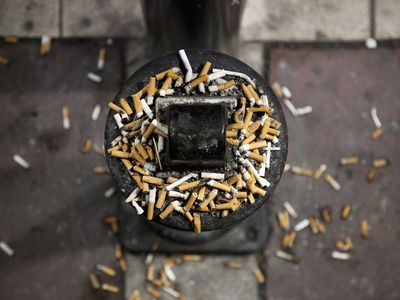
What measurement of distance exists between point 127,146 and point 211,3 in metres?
0.35

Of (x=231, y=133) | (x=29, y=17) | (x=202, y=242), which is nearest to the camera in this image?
(x=231, y=133)

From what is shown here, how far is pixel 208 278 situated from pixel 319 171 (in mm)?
430

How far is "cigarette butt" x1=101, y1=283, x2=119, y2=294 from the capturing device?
1546mm

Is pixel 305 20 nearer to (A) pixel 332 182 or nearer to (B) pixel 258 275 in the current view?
(A) pixel 332 182

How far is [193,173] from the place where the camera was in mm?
1050

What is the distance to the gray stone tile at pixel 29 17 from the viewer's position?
163 cm

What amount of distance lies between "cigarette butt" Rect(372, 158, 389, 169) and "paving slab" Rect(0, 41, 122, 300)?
0.73 m

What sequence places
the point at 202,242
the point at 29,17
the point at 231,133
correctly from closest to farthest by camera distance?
the point at 231,133, the point at 202,242, the point at 29,17

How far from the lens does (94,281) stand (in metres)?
1.55

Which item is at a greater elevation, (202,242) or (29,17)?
(29,17)

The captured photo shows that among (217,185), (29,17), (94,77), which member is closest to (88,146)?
(94,77)

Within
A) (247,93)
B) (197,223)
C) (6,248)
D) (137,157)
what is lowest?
(6,248)

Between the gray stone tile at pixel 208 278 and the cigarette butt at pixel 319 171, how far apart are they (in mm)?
283

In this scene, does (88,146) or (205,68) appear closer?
(205,68)
